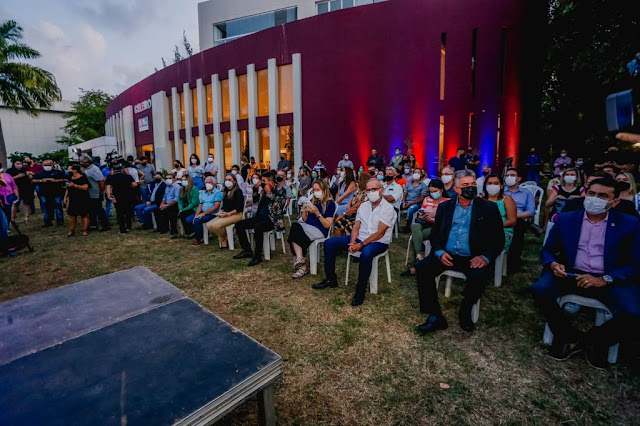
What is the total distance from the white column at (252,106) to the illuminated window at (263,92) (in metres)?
0.24

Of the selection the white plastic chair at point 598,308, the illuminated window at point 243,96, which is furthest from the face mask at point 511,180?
the illuminated window at point 243,96

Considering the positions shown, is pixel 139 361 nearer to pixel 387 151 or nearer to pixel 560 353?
pixel 560 353

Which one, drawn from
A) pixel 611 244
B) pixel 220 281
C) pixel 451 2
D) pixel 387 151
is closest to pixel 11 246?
pixel 220 281

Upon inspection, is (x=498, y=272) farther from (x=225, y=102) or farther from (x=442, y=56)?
(x=225, y=102)

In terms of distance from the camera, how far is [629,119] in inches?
87.7

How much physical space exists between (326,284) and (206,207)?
12.3 feet

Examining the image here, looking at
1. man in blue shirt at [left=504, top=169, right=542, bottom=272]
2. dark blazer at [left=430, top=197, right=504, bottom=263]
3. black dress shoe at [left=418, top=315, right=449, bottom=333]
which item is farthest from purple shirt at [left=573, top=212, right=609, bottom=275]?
man in blue shirt at [left=504, top=169, right=542, bottom=272]

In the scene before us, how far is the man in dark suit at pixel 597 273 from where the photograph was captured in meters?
2.63

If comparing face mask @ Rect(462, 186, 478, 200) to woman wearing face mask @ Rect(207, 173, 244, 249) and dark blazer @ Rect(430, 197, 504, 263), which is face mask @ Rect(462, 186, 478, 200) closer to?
dark blazer @ Rect(430, 197, 504, 263)

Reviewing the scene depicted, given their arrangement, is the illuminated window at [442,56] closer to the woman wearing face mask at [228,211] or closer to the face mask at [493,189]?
the face mask at [493,189]

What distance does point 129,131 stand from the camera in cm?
2558

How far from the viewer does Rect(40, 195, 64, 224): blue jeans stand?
8.70 metres

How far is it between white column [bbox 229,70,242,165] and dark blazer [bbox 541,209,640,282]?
16110 mm

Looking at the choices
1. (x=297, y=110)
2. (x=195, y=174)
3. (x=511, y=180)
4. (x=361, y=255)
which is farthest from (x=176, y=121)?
(x=511, y=180)
